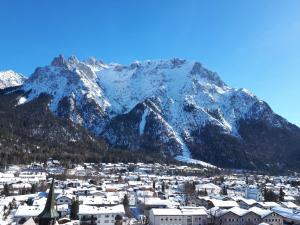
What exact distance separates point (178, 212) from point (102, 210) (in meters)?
15.7

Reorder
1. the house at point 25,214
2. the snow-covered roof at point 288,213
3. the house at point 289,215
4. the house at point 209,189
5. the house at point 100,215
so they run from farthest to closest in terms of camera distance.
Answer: the house at point 209,189
the snow-covered roof at point 288,213
the house at point 289,215
the house at point 100,215
the house at point 25,214

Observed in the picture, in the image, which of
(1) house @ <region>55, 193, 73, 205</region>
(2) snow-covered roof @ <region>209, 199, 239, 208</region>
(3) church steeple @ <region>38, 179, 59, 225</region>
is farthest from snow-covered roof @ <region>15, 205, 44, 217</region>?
(3) church steeple @ <region>38, 179, 59, 225</region>

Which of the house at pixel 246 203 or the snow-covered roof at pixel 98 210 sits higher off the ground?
the house at pixel 246 203

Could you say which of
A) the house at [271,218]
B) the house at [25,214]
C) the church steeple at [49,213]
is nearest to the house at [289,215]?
the house at [271,218]

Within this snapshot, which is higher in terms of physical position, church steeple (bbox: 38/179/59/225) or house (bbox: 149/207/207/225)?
church steeple (bbox: 38/179/59/225)

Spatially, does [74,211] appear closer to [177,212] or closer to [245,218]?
[177,212]

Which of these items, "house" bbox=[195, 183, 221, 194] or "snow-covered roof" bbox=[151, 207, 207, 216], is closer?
"snow-covered roof" bbox=[151, 207, 207, 216]

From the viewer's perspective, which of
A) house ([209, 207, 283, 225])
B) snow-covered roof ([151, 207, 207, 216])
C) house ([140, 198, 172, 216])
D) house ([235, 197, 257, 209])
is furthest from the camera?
house ([235, 197, 257, 209])

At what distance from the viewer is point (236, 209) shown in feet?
281

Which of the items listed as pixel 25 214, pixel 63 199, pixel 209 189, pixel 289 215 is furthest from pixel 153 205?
pixel 209 189

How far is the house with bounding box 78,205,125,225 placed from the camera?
80.8 m

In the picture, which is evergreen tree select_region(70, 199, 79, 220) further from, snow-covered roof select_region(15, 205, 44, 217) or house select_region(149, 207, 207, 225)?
house select_region(149, 207, 207, 225)

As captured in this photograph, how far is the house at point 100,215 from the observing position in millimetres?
80750

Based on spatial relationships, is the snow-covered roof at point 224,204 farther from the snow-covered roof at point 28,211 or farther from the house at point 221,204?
the snow-covered roof at point 28,211
